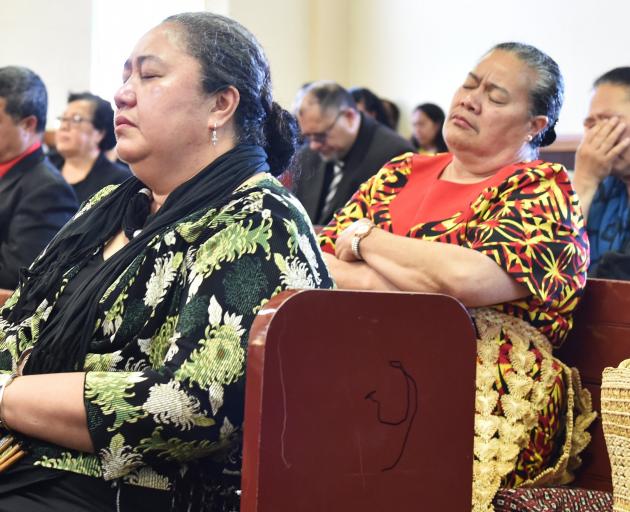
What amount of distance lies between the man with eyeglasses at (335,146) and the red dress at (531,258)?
2.57 metres

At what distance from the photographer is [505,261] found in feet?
6.52

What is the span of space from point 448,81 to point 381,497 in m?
5.78

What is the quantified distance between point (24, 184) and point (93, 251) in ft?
6.03

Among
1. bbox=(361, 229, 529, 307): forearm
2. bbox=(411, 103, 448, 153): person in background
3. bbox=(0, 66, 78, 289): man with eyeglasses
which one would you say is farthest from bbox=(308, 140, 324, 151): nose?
bbox=(361, 229, 529, 307): forearm

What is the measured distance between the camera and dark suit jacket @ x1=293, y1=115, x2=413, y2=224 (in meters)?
4.73

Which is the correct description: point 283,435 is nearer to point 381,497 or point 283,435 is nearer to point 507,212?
point 381,497

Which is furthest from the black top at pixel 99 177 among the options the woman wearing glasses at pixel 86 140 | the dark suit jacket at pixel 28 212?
the dark suit jacket at pixel 28 212

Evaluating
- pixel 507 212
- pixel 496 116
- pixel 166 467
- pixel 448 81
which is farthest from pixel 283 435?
pixel 448 81

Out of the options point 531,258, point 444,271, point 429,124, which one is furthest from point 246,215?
point 429,124

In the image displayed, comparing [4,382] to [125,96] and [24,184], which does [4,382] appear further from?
→ [24,184]

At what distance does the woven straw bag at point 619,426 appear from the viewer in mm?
1527

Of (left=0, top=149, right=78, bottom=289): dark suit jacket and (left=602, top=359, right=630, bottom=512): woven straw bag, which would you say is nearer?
(left=602, top=359, right=630, bottom=512): woven straw bag

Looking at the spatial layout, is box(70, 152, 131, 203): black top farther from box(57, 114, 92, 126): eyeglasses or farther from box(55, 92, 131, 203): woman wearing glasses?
box(57, 114, 92, 126): eyeglasses

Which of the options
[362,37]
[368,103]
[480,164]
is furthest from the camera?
[362,37]
